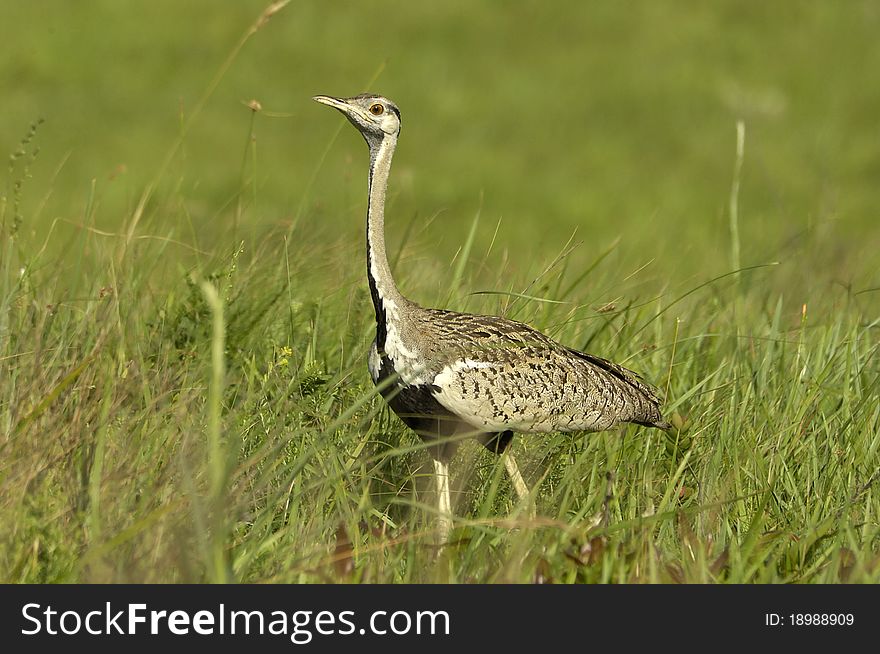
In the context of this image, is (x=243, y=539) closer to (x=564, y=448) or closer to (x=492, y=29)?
(x=564, y=448)

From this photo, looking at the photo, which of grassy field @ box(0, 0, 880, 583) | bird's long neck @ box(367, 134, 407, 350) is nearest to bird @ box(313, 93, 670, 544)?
bird's long neck @ box(367, 134, 407, 350)

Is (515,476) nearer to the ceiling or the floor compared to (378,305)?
nearer to the floor

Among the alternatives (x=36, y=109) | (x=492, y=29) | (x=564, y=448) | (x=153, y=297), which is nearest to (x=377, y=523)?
(x=564, y=448)

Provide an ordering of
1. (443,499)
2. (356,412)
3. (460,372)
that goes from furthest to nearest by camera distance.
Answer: (356,412), (460,372), (443,499)

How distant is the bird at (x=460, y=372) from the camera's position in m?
4.30

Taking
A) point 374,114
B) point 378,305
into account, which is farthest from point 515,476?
point 374,114

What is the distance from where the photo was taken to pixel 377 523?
4.14 metres

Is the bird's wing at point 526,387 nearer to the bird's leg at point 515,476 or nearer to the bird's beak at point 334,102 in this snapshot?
the bird's leg at point 515,476

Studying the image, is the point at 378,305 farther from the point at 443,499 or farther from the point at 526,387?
the point at 443,499

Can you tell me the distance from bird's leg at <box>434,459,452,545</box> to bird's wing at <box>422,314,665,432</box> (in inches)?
9.2

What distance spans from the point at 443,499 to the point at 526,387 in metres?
0.53

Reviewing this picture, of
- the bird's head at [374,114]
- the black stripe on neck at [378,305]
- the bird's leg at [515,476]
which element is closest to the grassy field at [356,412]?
the bird's leg at [515,476]

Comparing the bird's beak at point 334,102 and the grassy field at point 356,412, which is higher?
the bird's beak at point 334,102

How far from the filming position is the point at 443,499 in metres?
4.20
